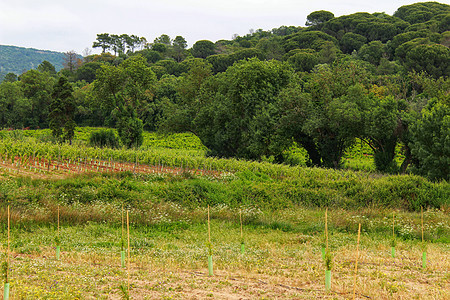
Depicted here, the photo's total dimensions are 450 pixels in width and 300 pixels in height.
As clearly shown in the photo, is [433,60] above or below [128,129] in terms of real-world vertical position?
above

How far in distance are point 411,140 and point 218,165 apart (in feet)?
47.5

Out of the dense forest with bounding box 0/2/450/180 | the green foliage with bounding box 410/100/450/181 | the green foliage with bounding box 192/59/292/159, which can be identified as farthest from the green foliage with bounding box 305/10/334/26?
the green foliage with bounding box 410/100/450/181

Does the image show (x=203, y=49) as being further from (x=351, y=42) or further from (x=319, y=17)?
(x=351, y=42)

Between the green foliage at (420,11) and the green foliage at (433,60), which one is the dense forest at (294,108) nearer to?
the green foliage at (433,60)

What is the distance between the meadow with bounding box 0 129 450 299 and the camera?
8.50 m

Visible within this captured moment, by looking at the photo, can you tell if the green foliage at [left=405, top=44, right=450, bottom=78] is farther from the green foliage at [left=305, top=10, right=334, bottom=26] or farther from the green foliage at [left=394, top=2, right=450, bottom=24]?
the green foliage at [left=305, top=10, right=334, bottom=26]

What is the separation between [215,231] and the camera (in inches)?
634

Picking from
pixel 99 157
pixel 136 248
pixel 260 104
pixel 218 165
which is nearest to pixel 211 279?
pixel 136 248

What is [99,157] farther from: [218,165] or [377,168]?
[377,168]

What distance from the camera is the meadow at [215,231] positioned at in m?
8.50

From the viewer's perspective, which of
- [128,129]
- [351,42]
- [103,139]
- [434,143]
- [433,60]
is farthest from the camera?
[351,42]

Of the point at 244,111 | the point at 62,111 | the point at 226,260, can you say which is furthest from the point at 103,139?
the point at 226,260

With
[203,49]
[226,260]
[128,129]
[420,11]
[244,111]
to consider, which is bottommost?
[226,260]

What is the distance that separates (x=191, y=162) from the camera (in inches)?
1142
